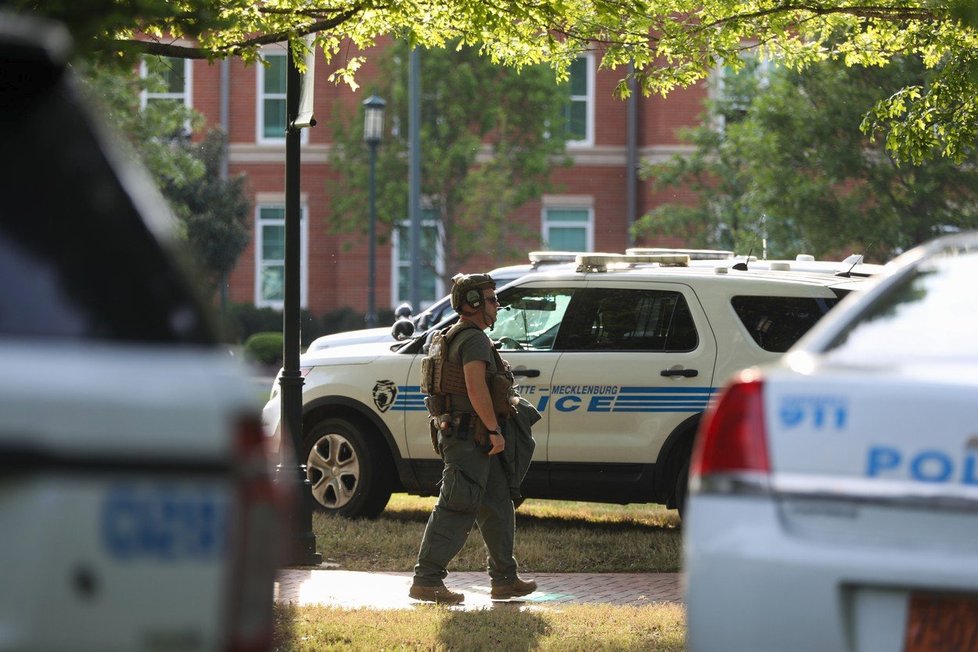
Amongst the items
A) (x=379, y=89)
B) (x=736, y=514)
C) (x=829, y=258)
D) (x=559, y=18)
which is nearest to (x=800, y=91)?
(x=829, y=258)

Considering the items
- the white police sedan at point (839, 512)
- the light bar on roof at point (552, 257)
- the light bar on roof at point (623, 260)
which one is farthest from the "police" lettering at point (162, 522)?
the light bar on roof at point (552, 257)

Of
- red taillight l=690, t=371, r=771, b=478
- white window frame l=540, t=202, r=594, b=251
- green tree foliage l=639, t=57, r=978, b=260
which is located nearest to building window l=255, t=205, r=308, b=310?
white window frame l=540, t=202, r=594, b=251

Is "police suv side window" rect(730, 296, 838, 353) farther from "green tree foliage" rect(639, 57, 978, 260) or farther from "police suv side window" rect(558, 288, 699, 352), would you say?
"green tree foliage" rect(639, 57, 978, 260)

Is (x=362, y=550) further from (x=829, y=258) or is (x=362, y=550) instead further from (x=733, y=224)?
(x=733, y=224)

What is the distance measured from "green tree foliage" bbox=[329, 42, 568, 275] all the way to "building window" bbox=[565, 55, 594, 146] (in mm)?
2425

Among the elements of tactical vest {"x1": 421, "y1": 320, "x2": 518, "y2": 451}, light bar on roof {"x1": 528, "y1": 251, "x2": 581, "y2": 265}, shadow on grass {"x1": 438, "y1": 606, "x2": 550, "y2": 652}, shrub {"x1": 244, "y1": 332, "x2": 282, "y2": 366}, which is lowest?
shrub {"x1": 244, "y1": 332, "x2": 282, "y2": 366}

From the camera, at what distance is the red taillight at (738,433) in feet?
12.1

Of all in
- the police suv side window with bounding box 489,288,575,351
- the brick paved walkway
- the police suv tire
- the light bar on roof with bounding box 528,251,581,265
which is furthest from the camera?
the light bar on roof with bounding box 528,251,581,265

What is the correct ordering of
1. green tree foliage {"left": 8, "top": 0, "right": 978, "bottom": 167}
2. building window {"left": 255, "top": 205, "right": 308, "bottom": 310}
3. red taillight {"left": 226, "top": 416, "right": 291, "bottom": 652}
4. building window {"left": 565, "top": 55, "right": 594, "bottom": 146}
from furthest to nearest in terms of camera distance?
1. building window {"left": 255, "top": 205, "right": 308, "bottom": 310}
2. building window {"left": 565, "top": 55, "right": 594, "bottom": 146}
3. green tree foliage {"left": 8, "top": 0, "right": 978, "bottom": 167}
4. red taillight {"left": 226, "top": 416, "right": 291, "bottom": 652}

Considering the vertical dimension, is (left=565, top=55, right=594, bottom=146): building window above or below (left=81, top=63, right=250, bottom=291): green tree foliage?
above

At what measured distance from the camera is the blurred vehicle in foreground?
2.37 metres

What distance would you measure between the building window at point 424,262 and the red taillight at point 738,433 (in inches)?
1241

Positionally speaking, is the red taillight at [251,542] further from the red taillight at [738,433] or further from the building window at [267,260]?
the building window at [267,260]

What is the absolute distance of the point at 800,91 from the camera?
79.7ft
